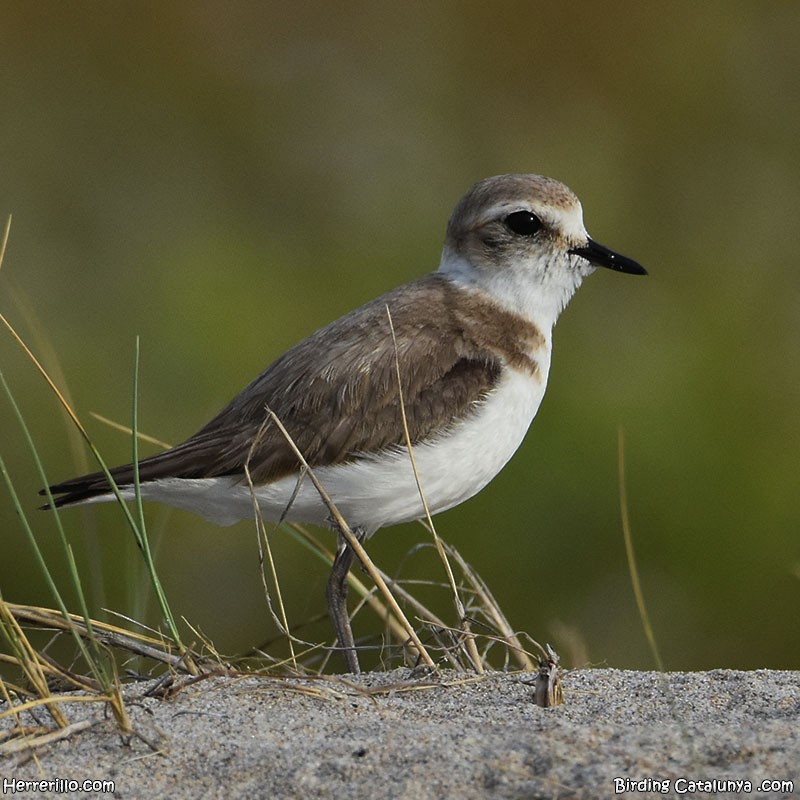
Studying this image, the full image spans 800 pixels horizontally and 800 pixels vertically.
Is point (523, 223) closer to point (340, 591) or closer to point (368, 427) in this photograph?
point (368, 427)

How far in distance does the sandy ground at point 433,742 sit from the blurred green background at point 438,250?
87 cm

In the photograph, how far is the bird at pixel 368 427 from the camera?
161 inches

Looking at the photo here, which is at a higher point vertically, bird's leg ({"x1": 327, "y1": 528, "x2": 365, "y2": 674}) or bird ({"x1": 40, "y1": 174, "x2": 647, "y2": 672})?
bird ({"x1": 40, "y1": 174, "x2": 647, "y2": 672})

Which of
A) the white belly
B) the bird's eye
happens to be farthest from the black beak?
the white belly

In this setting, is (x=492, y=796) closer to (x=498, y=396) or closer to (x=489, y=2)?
(x=498, y=396)

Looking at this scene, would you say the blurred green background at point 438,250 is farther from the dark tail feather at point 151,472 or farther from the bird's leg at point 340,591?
the bird's leg at point 340,591

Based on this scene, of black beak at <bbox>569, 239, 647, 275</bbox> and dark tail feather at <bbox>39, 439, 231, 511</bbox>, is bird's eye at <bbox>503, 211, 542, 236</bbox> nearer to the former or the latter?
black beak at <bbox>569, 239, 647, 275</bbox>

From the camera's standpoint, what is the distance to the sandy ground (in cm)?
248

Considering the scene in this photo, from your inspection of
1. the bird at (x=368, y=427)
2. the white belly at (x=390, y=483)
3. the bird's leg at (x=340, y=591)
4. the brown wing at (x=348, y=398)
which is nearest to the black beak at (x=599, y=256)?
the bird at (x=368, y=427)

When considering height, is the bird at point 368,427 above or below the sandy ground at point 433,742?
above

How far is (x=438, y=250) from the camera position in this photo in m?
8.20

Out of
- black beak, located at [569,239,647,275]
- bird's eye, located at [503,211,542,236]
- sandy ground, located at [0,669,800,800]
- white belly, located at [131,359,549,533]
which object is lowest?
sandy ground, located at [0,669,800,800]

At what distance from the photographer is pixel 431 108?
33.5ft

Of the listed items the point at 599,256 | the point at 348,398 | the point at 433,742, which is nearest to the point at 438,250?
the point at 599,256
